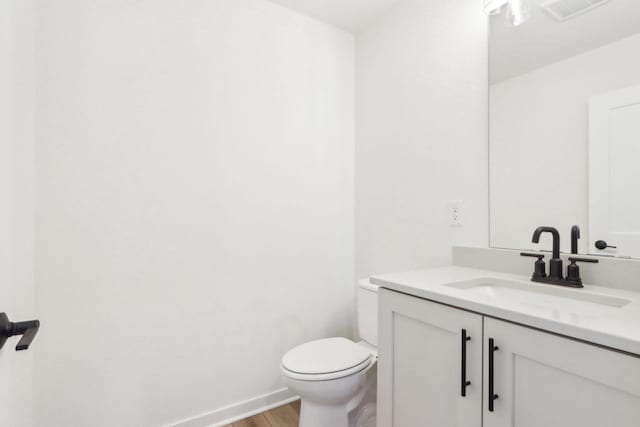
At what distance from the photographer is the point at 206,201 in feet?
5.26

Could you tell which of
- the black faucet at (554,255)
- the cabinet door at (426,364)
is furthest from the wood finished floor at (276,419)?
the black faucet at (554,255)

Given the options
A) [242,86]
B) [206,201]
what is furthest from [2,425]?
[242,86]

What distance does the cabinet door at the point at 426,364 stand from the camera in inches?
32.6

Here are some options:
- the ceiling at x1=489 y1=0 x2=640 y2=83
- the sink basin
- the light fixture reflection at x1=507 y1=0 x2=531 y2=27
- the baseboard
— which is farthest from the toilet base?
the light fixture reflection at x1=507 y1=0 x2=531 y2=27

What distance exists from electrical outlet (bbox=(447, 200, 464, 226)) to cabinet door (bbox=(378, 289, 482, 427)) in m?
0.63

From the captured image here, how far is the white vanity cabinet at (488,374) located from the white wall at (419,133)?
2.15 ft

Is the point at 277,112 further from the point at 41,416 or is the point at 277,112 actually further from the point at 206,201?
the point at 41,416

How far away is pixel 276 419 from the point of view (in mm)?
1684

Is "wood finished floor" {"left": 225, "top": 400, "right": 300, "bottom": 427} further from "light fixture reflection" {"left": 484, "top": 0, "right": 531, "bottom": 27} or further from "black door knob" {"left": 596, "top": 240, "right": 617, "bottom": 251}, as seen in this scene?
"light fixture reflection" {"left": 484, "top": 0, "right": 531, "bottom": 27}

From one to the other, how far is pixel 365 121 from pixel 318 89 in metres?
0.37

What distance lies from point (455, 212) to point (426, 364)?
2.64ft

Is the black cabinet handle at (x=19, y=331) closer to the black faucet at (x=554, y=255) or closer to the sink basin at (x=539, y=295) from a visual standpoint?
the sink basin at (x=539, y=295)

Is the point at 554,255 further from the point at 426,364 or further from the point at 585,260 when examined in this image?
the point at 426,364

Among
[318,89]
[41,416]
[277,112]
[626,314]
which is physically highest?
[318,89]
